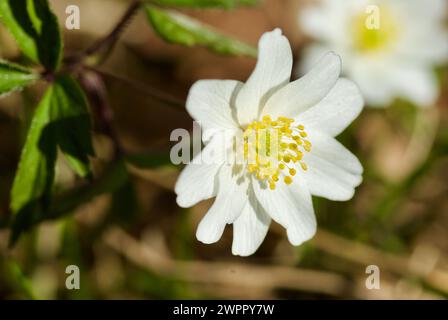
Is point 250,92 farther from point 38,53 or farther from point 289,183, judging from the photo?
point 38,53

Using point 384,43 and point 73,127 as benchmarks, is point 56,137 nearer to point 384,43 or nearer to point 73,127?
point 73,127

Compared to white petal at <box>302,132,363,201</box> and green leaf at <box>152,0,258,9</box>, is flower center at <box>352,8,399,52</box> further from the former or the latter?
white petal at <box>302,132,363,201</box>

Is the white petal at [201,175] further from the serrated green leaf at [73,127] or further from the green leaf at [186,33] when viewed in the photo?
the green leaf at [186,33]

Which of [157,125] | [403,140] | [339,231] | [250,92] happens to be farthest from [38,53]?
[403,140]

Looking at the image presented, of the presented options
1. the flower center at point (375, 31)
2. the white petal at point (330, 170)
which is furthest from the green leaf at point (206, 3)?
the flower center at point (375, 31)

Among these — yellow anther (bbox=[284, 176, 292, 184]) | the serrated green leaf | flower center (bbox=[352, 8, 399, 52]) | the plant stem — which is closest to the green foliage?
the serrated green leaf
